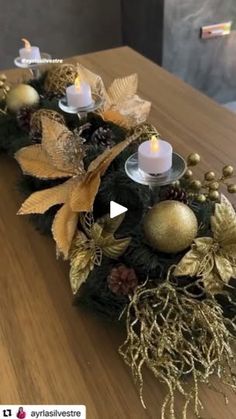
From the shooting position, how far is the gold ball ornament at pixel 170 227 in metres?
0.53

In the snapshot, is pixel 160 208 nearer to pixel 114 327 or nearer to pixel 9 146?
pixel 114 327

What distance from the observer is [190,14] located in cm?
183

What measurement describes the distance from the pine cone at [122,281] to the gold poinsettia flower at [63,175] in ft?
0.27

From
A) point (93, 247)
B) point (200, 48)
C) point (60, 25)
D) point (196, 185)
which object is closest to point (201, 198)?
point (196, 185)

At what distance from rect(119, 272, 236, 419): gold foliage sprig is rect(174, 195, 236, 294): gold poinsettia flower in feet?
0.07

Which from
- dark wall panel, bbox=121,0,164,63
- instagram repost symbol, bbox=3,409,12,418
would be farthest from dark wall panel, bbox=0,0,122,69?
instagram repost symbol, bbox=3,409,12,418

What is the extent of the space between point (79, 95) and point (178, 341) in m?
0.43

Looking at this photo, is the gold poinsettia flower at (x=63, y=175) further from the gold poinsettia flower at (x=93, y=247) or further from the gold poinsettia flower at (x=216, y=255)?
the gold poinsettia flower at (x=216, y=255)

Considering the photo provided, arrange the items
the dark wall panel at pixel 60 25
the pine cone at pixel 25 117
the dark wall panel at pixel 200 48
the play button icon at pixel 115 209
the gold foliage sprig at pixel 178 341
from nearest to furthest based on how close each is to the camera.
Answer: the gold foliage sprig at pixel 178 341 → the play button icon at pixel 115 209 → the pine cone at pixel 25 117 → the dark wall panel at pixel 200 48 → the dark wall panel at pixel 60 25

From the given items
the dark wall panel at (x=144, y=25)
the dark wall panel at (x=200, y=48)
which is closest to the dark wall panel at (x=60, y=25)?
the dark wall panel at (x=144, y=25)

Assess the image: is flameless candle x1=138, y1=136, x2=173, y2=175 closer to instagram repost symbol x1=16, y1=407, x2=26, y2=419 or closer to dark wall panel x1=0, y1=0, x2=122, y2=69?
instagram repost symbol x1=16, y1=407, x2=26, y2=419

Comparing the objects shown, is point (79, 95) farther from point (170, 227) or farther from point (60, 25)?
point (60, 25)

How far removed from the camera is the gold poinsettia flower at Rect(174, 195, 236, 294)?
1.70 ft

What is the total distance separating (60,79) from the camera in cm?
90
